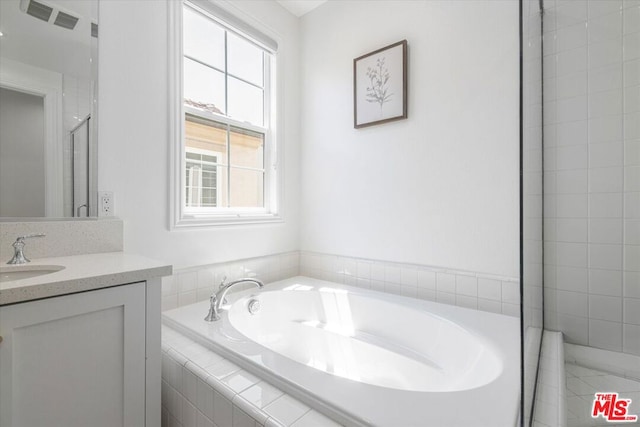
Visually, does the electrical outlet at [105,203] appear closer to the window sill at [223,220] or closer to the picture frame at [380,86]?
the window sill at [223,220]

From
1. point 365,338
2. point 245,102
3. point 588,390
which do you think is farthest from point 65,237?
point 588,390

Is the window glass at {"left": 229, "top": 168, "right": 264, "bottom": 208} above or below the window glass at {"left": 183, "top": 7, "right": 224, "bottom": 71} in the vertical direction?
below

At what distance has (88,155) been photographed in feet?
4.51

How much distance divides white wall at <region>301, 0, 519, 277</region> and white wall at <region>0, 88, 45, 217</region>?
1613 millimetres

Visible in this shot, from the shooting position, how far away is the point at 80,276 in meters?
0.89

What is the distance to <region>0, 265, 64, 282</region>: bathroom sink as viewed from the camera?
1.06 m

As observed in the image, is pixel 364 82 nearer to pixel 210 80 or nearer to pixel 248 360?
pixel 210 80

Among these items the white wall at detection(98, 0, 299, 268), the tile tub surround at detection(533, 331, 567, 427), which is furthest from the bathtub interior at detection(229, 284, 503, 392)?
the white wall at detection(98, 0, 299, 268)

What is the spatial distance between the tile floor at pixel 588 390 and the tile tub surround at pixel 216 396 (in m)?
0.88

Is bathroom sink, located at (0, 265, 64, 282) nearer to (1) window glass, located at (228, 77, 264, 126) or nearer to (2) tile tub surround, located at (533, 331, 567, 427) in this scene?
(1) window glass, located at (228, 77, 264, 126)

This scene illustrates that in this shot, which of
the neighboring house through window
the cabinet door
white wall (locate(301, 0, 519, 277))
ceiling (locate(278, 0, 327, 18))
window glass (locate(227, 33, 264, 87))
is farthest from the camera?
ceiling (locate(278, 0, 327, 18))

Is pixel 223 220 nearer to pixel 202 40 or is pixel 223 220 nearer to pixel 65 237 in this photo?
pixel 65 237

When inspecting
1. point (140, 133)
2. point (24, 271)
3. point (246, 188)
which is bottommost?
point (24, 271)

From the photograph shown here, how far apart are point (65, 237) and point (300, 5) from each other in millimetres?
2260
